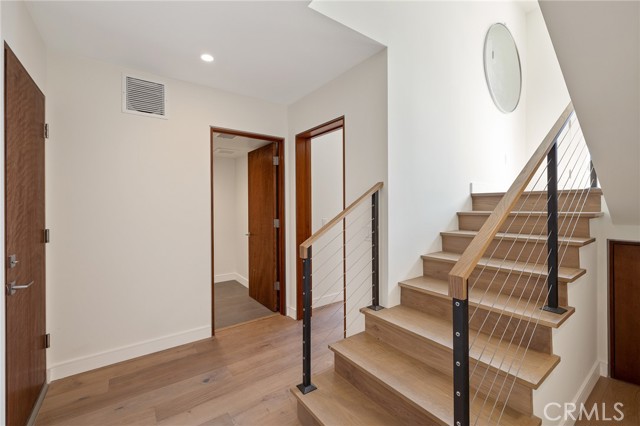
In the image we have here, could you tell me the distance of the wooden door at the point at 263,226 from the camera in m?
3.40

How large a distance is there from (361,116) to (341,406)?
2066mm

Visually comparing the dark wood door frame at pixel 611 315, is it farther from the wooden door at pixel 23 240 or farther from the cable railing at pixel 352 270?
the wooden door at pixel 23 240

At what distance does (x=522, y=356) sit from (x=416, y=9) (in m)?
2.58

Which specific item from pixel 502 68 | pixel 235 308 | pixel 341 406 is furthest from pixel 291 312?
pixel 502 68

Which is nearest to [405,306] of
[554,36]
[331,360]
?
[331,360]

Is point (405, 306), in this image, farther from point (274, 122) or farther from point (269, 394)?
point (274, 122)

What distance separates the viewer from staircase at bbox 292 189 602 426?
54.7 inches

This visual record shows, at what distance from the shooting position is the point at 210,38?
207cm

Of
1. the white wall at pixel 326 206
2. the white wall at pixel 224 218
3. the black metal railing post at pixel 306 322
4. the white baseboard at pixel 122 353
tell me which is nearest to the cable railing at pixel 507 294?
the black metal railing post at pixel 306 322

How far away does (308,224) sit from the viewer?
10.7 ft

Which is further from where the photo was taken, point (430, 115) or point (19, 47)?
point (430, 115)

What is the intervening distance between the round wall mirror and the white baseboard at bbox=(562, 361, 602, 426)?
8.35 feet

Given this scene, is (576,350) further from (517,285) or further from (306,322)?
(306,322)

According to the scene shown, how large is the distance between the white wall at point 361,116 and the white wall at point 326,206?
783 mm
